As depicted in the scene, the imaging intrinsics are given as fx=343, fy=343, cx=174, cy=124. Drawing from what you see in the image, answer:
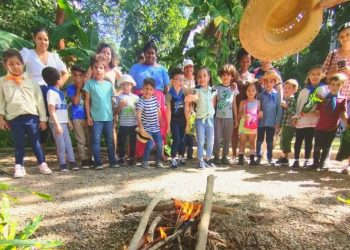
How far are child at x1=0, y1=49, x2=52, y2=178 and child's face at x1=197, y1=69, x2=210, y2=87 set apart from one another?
2.25 meters

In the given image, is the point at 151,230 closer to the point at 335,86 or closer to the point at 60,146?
the point at 60,146

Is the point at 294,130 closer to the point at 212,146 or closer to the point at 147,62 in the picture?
the point at 212,146

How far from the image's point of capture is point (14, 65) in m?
4.24

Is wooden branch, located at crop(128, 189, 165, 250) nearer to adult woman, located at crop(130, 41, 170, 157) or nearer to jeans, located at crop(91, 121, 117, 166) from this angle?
jeans, located at crop(91, 121, 117, 166)

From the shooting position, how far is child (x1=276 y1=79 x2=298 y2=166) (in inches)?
211

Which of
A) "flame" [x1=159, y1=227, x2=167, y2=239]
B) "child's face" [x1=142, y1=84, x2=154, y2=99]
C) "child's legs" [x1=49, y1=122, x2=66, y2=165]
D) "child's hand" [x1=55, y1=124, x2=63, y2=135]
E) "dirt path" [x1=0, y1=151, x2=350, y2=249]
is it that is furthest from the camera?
"child's face" [x1=142, y1=84, x2=154, y2=99]

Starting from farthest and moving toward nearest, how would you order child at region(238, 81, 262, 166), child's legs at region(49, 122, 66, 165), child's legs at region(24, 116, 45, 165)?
child at region(238, 81, 262, 166) → child's legs at region(49, 122, 66, 165) → child's legs at region(24, 116, 45, 165)

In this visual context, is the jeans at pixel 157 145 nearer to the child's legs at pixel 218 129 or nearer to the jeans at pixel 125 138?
the jeans at pixel 125 138

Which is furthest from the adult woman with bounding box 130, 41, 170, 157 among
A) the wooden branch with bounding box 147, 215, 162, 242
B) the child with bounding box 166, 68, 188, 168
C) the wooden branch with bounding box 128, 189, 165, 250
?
the wooden branch with bounding box 147, 215, 162, 242

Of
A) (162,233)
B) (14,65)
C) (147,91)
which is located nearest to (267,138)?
(147,91)

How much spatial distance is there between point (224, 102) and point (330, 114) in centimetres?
151

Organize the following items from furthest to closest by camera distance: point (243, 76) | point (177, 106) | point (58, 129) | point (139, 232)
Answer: point (243, 76) < point (177, 106) < point (58, 129) < point (139, 232)

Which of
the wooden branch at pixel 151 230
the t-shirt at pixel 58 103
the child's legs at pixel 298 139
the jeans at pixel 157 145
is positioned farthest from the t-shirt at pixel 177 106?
the wooden branch at pixel 151 230

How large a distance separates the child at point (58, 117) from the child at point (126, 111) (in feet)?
2.41
